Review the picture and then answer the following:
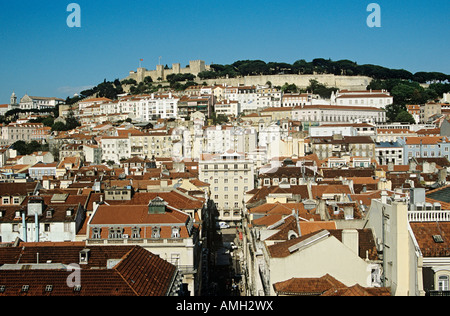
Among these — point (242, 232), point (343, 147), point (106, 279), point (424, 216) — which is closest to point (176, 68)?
point (343, 147)

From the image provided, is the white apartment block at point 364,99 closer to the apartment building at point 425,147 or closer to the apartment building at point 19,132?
the apartment building at point 425,147

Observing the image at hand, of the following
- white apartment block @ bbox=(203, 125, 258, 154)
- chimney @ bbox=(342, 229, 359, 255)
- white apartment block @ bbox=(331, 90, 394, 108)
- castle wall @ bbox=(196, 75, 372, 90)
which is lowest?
chimney @ bbox=(342, 229, 359, 255)

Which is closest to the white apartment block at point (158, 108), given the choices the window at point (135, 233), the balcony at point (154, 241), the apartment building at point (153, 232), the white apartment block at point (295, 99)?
the white apartment block at point (295, 99)

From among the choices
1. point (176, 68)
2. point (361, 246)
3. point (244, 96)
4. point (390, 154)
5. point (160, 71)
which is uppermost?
point (176, 68)

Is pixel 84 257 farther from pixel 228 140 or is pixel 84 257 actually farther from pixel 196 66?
pixel 196 66

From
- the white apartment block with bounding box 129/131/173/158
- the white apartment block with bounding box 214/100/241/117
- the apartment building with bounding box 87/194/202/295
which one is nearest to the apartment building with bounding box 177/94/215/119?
the white apartment block with bounding box 214/100/241/117

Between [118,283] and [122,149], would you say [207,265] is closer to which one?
[118,283]

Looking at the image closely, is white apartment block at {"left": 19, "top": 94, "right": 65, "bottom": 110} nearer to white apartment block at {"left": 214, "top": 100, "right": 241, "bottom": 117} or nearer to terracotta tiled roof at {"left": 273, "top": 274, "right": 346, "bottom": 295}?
white apartment block at {"left": 214, "top": 100, "right": 241, "bottom": 117}
